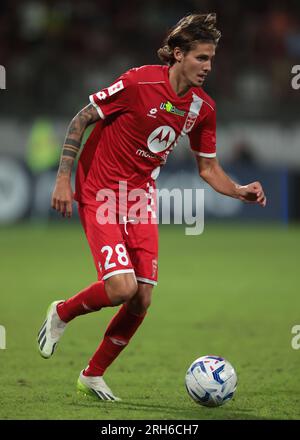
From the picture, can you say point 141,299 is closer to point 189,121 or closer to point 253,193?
point 253,193

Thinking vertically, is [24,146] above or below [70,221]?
above

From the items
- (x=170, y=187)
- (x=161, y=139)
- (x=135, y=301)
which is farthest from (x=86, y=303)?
(x=170, y=187)

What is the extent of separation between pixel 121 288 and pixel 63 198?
628 millimetres

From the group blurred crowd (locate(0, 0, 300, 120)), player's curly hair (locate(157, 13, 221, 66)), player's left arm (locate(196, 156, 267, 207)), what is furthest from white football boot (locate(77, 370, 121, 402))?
blurred crowd (locate(0, 0, 300, 120))

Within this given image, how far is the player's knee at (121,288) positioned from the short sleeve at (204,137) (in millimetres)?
1131

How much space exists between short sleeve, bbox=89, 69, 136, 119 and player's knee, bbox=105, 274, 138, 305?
1030 millimetres

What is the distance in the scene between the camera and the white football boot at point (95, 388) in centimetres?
545

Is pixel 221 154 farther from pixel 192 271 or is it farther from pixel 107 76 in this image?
pixel 192 271

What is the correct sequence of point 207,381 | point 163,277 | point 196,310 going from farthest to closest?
point 163,277
point 196,310
point 207,381

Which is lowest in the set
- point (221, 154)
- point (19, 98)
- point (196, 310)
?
point (196, 310)

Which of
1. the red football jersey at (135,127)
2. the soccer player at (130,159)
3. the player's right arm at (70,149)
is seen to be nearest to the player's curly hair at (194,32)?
the soccer player at (130,159)

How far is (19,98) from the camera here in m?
19.2

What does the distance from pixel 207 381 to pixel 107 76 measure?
15.0 m

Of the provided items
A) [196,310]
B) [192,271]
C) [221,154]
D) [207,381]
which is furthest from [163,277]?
[221,154]
